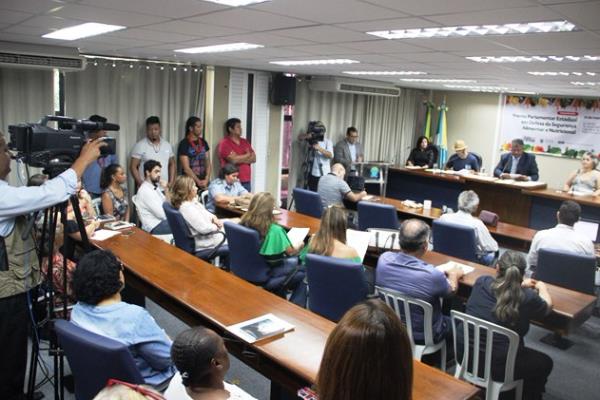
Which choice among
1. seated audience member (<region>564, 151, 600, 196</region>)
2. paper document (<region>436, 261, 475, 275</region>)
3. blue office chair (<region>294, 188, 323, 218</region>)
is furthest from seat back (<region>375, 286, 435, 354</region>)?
seated audience member (<region>564, 151, 600, 196</region>)

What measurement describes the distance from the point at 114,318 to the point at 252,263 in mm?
1779

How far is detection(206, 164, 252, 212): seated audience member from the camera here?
534 cm

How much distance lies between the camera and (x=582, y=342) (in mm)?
3984

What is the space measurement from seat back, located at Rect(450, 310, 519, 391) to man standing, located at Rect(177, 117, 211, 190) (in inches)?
180

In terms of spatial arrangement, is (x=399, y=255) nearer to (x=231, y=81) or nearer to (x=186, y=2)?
(x=186, y=2)

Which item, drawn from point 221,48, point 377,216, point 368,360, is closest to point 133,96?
point 221,48

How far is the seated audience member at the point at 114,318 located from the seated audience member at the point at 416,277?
1.40m

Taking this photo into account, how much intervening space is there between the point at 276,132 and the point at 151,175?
3.23 meters

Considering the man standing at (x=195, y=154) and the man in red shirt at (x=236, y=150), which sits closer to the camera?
the man standing at (x=195, y=154)

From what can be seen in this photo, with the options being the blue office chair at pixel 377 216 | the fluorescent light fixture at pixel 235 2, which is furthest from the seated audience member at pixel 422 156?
the fluorescent light fixture at pixel 235 2

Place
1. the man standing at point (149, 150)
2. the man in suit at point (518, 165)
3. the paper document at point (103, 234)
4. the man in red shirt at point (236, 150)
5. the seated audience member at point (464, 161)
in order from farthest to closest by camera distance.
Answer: the seated audience member at point (464, 161)
the man in suit at point (518, 165)
the man in red shirt at point (236, 150)
the man standing at point (149, 150)
the paper document at point (103, 234)

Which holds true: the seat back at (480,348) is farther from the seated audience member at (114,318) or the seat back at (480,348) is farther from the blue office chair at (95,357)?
the blue office chair at (95,357)

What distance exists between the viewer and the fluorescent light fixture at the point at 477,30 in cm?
273

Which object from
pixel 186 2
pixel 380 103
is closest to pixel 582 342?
pixel 186 2
